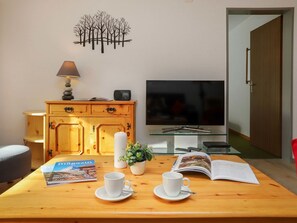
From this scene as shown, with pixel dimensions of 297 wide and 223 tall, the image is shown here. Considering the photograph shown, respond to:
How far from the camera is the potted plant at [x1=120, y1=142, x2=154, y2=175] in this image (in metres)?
1.18

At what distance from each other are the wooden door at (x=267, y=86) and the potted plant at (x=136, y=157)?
2.82 meters

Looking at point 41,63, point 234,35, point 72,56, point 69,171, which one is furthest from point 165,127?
point 234,35

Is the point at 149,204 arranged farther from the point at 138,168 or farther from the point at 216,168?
the point at 216,168

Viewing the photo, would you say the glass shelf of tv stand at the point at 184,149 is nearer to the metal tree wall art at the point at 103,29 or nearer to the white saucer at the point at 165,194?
the metal tree wall art at the point at 103,29

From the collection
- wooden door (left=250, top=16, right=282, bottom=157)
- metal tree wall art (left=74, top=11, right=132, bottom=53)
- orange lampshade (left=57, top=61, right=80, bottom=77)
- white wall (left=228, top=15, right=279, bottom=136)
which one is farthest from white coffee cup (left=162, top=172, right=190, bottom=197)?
white wall (left=228, top=15, right=279, bottom=136)

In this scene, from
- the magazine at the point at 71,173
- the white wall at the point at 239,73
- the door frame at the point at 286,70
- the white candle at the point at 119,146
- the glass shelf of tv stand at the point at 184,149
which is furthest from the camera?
the white wall at the point at 239,73

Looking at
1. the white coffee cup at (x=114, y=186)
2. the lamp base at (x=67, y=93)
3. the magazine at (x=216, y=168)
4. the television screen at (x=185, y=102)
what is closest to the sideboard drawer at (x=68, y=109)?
the lamp base at (x=67, y=93)

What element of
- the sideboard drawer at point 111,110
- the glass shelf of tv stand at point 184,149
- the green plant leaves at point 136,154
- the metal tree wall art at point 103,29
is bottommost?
the glass shelf of tv stand at point 184,149

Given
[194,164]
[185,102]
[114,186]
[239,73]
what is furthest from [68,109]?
[239,73]

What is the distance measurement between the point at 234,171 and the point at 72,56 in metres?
2.63

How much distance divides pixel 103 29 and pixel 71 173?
7.87 feet

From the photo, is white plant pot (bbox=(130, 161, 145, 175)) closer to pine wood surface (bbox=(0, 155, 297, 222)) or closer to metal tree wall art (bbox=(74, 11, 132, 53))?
pine wood surface (bbox=(0, 155, 297, 222))

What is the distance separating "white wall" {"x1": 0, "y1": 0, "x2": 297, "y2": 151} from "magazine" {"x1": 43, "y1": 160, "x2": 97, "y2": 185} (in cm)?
190

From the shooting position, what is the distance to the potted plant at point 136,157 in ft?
3.89
